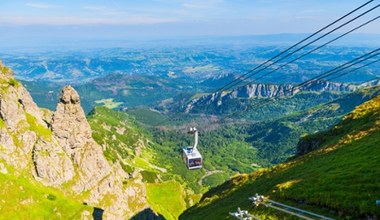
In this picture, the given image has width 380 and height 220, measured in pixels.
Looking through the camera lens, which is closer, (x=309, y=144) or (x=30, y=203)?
(x=309, y=144)

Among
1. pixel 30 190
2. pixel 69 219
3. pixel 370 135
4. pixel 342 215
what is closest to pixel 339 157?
pixel 370 135

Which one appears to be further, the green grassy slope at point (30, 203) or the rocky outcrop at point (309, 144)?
the green grassy slope at point (30, 203)

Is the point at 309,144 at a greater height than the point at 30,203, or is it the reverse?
the point at 309,144

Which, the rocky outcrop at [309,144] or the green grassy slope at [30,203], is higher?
the rocky outcrop at [309,144]

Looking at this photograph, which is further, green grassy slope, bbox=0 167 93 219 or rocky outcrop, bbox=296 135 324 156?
green grassy slope, bbox=0 167 93 219

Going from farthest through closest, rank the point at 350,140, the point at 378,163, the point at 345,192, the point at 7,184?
the point at 7,184
the point at 350,140
the point at 378,163
the point at 345,192

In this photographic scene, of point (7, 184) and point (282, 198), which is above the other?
point (282, 198)

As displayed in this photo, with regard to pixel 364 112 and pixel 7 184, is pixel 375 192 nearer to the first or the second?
pixel 364 112

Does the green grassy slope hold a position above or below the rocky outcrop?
below

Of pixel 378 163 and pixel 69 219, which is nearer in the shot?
pixel 378 163

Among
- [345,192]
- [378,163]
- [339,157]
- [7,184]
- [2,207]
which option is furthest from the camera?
[7,184]

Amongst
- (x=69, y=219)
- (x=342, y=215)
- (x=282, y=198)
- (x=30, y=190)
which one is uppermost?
(x=342, y=215)
